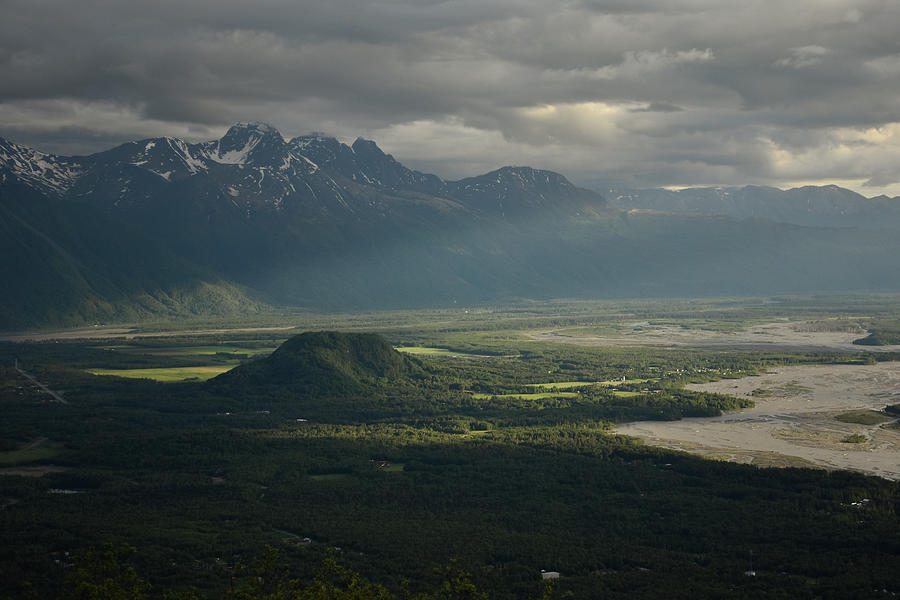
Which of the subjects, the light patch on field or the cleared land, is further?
the light patch on field

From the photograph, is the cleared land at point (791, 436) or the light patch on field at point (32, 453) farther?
the light patch on field at point (32, 453)

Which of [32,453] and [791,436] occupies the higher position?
[32,453]

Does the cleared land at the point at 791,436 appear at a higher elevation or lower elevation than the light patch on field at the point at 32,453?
lower

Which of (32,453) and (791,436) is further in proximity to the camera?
(791,436)

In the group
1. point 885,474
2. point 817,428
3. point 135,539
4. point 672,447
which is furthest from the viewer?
point 817,428

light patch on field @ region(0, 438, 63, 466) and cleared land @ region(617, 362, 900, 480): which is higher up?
light patch on field @ region(0, 438, 63, 466)

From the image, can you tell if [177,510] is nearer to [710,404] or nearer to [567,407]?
[567,407]

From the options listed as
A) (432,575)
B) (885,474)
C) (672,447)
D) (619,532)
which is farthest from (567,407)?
(432,575)

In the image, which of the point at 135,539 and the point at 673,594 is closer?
the point at 673,594

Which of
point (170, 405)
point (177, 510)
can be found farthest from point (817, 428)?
point (170, 405)

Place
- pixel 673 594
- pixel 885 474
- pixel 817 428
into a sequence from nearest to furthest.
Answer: pixel 673 594, pixel 885 474, pixel 817 428
